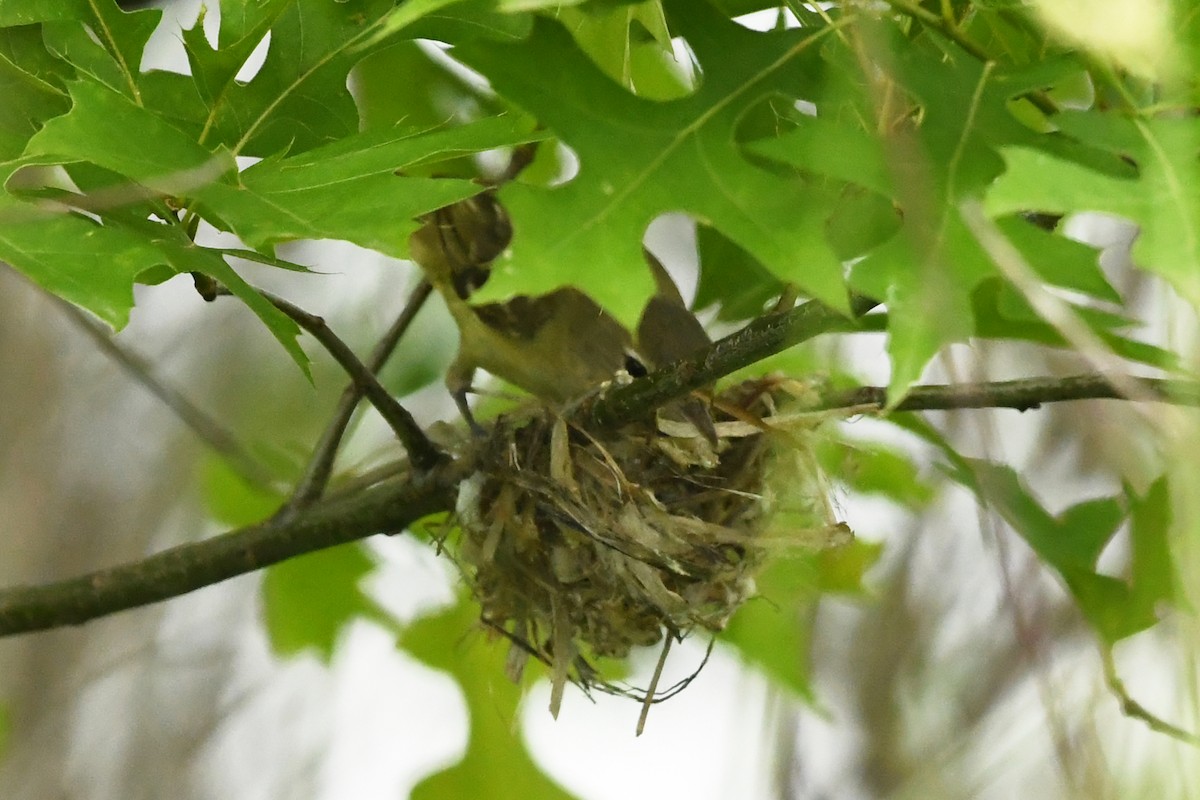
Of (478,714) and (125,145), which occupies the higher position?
(125,145)

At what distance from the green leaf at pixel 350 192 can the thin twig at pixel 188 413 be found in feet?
1.97

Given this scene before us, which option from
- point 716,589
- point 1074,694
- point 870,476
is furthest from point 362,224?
point 870,476

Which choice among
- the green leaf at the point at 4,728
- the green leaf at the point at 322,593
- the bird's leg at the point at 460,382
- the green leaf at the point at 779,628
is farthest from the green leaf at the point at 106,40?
the green leaf at the point at 4,728

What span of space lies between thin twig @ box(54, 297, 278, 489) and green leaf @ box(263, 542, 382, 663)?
0.13m

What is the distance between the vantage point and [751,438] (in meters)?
1.23

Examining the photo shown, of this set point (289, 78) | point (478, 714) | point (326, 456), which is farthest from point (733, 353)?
point (478, 714)

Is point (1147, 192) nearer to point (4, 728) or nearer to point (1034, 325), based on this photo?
point (1034, 325)

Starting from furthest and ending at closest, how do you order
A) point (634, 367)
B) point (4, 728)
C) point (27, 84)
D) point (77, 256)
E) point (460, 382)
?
point (4, 728)
point (460, 382)
point (634, 367)
point (27, 84)
point (77, 256)

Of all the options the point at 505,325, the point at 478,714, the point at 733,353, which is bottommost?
the point at 478,714

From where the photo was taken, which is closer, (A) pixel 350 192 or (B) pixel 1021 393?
(A) pixel 350 192

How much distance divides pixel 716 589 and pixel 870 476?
40cm

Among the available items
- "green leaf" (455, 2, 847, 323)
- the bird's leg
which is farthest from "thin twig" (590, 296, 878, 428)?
the bird's leg

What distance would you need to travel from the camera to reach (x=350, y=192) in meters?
0.69

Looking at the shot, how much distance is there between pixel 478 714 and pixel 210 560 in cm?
53
